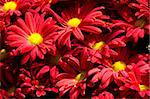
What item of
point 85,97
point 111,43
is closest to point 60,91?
point 85,97

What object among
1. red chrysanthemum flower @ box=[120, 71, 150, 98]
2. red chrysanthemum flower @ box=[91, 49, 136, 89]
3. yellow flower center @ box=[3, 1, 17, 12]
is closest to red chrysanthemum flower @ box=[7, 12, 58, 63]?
yellow flower center @ box=[3, 1, 17, 12]

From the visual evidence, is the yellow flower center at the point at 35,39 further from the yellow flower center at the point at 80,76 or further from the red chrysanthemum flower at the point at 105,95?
the red chrysanthemum flower at the point at 105,95

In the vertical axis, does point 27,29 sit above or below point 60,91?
above

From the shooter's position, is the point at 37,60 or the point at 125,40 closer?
the point at 125,40

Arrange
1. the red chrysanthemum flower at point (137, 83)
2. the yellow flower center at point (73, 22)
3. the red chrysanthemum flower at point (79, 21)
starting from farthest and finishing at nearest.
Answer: the yellow flower center at point (73, 22)
the red chrysanthemum flower at point (79, 21)
the red chrysanthemum flower at point (137, 83)

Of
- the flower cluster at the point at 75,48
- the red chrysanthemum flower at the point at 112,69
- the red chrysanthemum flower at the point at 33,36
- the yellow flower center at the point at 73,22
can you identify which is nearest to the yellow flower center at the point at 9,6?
the flower cluster at the point at 75,48

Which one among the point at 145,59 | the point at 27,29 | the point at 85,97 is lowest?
the point at 85,97

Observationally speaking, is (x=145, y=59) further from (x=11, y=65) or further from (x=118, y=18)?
(x=11, y=65)

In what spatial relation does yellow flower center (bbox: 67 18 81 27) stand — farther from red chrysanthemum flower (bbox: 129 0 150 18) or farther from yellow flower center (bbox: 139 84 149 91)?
yellow flower center (bbox: 139 84 149 91)

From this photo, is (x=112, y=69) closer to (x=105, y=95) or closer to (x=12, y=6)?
(x=105, y=95)
